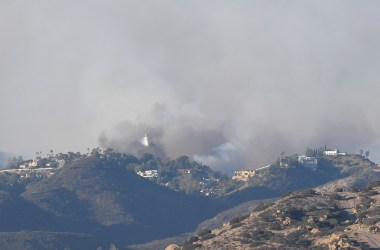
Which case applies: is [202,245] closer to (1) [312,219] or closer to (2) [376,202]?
(1) [312,219]

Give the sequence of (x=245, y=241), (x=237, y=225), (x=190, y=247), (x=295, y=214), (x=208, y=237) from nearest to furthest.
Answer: (x=245, y=241) < (x=190, y=247) < (x=208, y=237) < (x=295, y=214) < (x=237, y=225)

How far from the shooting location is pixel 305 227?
551 feet

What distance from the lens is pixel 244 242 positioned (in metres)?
Result: 165

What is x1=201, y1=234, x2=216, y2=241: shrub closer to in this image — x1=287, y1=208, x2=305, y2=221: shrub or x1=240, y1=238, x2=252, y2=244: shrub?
x1=240, y1=238, x2=252, y2=244: shrub

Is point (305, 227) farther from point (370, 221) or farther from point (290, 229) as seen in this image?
point (370, 221)

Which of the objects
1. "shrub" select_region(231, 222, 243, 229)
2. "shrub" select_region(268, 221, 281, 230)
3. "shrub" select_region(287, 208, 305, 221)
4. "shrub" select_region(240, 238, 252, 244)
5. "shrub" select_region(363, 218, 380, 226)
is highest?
"shrub" select_region(287, 208, 305, 221)

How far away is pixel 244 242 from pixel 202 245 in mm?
7420

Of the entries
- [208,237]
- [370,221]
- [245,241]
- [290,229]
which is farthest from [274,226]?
[370,221]

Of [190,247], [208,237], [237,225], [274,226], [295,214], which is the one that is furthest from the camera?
[237,225]

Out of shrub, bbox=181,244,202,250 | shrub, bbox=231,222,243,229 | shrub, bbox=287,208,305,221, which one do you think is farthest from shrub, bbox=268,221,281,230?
shrub, bbox=181,244,202,250

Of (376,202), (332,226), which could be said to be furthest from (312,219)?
(376,202)

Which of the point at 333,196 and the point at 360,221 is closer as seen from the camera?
the point at 360,221

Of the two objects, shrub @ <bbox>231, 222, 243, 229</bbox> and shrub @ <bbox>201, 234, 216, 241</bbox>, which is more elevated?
shrub @ <bbox>231, 222, 243, 229</bbox>

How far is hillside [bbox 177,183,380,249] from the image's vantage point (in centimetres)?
16050
